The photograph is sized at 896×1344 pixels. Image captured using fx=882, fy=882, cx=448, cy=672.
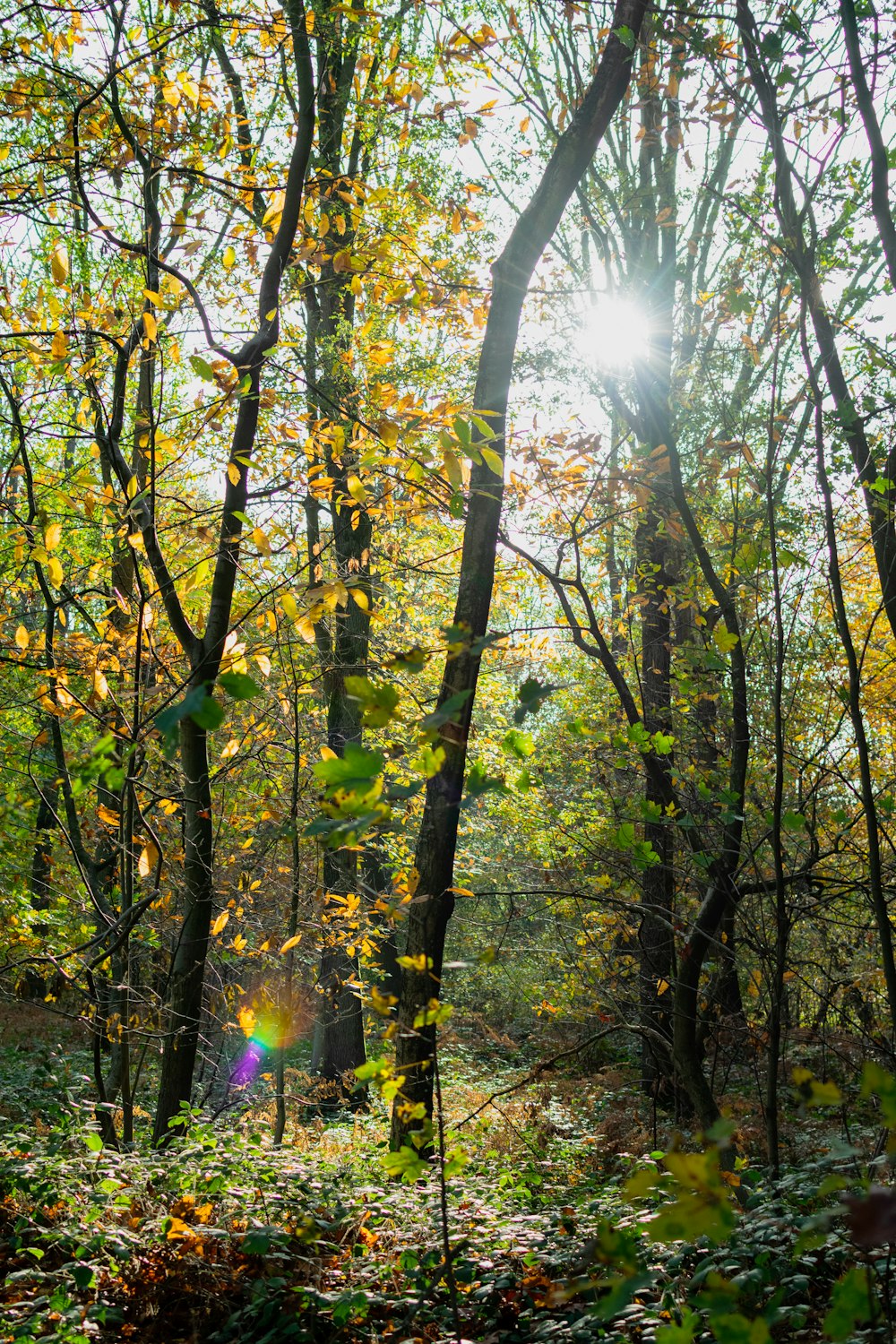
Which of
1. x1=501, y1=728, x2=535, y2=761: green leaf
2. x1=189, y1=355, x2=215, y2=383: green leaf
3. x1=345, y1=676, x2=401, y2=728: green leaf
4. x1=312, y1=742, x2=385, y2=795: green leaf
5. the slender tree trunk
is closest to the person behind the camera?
x1=312, y1=742, x2=385, y2=795: green leaf

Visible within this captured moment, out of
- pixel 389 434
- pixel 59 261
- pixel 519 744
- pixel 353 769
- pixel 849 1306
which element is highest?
pixel 59 261

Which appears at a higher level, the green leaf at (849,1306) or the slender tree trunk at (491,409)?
the slender tree trunk at (491,409)

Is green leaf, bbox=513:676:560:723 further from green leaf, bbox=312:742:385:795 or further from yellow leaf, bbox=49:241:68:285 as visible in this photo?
yellow leaf, bbox=49:241:68:285

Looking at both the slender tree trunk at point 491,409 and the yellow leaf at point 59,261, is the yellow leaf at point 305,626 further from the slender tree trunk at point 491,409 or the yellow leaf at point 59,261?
the yellow leaf at point 59,261

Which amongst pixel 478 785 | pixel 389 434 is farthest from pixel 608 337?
pixel 478 785

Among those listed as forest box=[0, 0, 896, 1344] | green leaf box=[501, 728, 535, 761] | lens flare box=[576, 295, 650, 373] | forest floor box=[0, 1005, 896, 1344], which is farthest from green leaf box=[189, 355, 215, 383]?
lens flare box=[576, 295, 650, 373]

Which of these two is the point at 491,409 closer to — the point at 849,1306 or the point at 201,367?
the point at 201,367

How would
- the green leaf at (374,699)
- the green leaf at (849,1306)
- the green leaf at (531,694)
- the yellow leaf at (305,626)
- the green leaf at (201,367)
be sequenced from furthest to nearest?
the yellow leaf at (305,626)
the green leaf at (201,367)
the green leaf at (531,694)
the green leaf at (374,699)
the green leaf at (849,1306)

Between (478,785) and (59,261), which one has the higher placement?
(59,261)

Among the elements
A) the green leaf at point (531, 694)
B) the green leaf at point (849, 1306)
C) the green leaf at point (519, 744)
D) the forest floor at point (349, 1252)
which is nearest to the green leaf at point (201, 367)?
the green leaf at point (519, 744)

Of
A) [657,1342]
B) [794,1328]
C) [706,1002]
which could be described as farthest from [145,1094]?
[657,1342]

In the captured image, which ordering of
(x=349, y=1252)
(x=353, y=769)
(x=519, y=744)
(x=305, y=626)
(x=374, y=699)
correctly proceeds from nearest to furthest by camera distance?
(x=353, y=769) → (x=374, y=699) → (x=519, y=744) → (x=305, y=626) → (x=349, y=1252)

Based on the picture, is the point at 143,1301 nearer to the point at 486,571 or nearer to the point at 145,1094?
the point at 486,571

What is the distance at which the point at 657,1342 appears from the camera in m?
1.22
